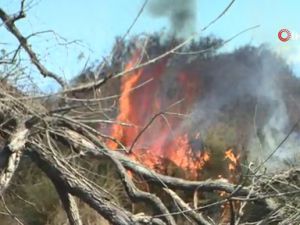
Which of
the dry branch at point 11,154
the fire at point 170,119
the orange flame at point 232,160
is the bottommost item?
the dry branch at point 11,154

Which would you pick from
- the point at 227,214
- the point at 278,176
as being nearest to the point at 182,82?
the point at 227,214

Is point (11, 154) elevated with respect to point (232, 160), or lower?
lower

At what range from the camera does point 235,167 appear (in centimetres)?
1527

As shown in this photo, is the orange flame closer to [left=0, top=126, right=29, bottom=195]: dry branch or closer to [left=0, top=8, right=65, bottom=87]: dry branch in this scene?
[left=0, top=8, right=65, bottom=87]: dry branch

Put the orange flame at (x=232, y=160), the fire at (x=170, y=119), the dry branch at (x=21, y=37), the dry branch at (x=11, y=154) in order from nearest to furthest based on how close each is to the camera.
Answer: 1. the dry branch at (x=11, y=154)
2. the dry branch at (x=21, y=37)
3. the fire at (x=170, y=119)
4. the orange flame at (x=232, y=160)

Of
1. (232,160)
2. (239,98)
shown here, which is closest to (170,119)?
(232,160)

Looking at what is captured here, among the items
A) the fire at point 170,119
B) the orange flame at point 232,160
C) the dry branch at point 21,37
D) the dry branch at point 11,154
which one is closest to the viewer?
the dry branch at point 11,154

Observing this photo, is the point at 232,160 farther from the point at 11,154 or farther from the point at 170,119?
the point at 11,154

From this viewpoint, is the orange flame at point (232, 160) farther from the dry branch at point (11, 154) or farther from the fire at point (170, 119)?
the dry branch at point (11, 154)

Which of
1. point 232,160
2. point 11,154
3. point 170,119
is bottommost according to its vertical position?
point 11,154

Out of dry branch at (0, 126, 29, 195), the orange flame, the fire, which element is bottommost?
dry branch at (0, 126, 29, 195)

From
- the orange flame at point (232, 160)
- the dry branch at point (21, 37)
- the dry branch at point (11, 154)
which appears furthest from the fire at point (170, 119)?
the dry branch at point (11, 154)

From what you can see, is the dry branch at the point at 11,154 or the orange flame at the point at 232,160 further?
the orange flame at the point at 232,160

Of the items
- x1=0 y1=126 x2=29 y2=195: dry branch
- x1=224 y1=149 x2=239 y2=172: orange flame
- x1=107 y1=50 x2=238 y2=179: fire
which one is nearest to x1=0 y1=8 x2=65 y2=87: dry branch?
x1=0 y1=126 x2=29 y2=195: dry branch
